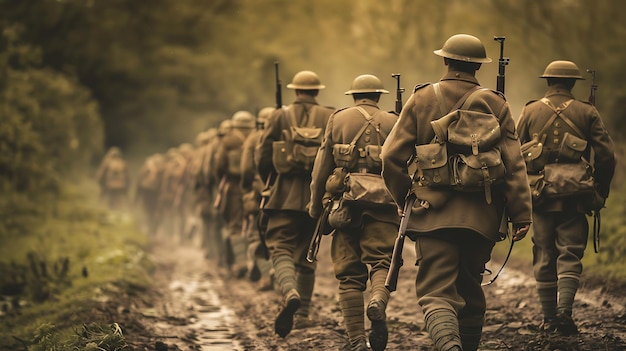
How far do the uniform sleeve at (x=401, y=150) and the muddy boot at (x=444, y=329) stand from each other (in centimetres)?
89

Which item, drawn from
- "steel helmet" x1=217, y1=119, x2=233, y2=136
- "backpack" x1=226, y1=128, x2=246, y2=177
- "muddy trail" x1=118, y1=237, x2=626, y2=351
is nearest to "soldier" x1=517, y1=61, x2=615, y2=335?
"muddy trail" x1=118, y1=237, x2=626, y2=351

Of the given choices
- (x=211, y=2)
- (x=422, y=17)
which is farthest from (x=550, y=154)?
(x=211, y=2)

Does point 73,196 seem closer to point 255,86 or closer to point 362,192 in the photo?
point 255,86

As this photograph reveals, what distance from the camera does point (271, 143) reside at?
381 inches

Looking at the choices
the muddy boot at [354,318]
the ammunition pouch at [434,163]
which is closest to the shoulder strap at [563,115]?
the muddy boot at [354,318]

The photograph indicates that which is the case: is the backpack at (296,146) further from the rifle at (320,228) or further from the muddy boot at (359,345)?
the muddy boot at (359,345)

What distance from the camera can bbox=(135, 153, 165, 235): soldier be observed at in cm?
2739

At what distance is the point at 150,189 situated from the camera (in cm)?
2795

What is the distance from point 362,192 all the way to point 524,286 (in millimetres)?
4272

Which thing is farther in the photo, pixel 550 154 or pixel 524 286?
pixel 524 286

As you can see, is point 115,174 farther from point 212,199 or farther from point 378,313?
point 378,313

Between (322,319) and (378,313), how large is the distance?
2.67 meters

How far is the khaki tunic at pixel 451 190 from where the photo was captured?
6.27m

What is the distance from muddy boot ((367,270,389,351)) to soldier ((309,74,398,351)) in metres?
0.03
